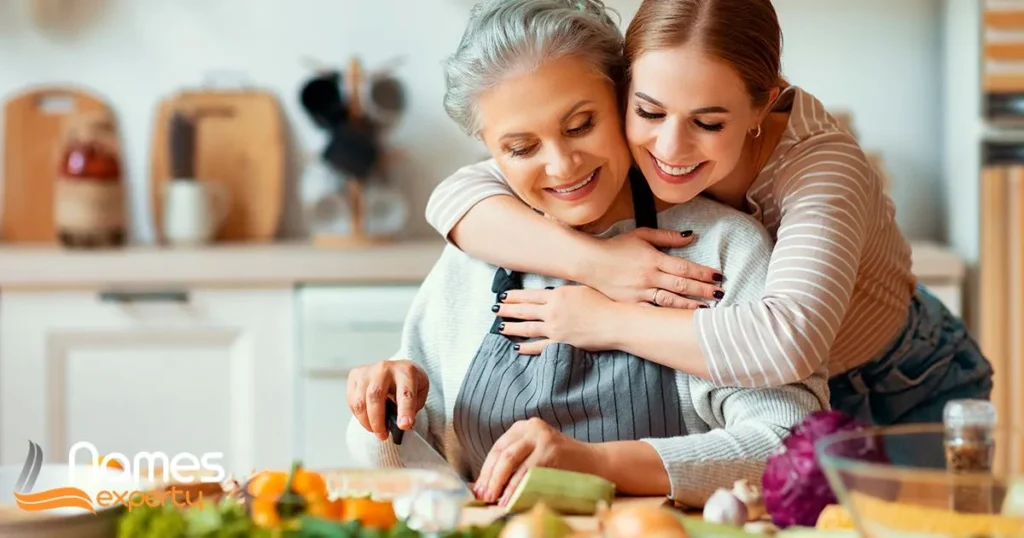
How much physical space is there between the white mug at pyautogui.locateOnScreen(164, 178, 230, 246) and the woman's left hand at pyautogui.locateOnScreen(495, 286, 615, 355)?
190 cm

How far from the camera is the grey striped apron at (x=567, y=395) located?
4.24 ft

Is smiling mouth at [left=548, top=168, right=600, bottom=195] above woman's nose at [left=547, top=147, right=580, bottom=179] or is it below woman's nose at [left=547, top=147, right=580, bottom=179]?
below

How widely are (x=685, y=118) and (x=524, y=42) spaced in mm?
→ 191

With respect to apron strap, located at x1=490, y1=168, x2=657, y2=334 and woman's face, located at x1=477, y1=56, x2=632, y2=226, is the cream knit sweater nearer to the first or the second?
apron strap, located at x1=490, y1=168, x2=657, y2=334

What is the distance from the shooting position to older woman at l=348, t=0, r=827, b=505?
4.13 feet

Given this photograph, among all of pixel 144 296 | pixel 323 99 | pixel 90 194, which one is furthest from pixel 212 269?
pixel 323 99

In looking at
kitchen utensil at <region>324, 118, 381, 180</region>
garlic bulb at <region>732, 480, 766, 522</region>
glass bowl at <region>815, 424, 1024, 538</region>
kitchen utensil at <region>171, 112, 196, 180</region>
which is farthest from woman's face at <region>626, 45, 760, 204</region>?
kitchen utensil at <region>171, 112, 196, 180</region>

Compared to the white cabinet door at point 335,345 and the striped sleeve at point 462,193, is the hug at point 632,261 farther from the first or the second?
the white cabinet door at point 335,345

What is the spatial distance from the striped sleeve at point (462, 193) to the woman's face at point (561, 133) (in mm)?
171

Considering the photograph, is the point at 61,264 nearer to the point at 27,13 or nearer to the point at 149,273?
the point at 149,273

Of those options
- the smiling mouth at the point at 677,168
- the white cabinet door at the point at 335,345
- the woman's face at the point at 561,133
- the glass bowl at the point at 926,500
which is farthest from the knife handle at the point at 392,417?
the white cabinet door at the point at 335,345

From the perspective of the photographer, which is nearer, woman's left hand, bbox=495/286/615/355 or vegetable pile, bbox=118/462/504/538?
vegetable pile, bbox=118/462/504/538

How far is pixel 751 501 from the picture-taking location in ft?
3.22

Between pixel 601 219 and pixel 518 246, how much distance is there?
0.11m
